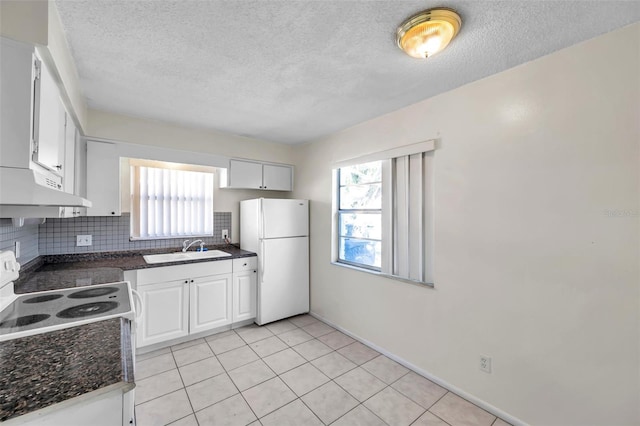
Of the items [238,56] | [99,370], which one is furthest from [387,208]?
[99,370]

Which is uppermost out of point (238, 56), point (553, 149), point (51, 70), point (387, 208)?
point (238, 56)

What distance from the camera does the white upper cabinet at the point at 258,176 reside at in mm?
3314

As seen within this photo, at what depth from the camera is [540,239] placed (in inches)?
64.2

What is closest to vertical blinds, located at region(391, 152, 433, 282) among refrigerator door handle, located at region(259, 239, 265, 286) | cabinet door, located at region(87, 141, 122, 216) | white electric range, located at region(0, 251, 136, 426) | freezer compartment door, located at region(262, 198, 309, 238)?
freezer compartment door, located at region(262, 198, 309, 238)

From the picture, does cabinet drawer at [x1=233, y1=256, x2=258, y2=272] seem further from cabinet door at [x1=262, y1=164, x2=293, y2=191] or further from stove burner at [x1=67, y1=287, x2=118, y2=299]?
stove burner at [x1=67, y1=287, x2=118, y2=299]

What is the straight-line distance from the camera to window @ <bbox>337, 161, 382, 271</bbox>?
276 cm

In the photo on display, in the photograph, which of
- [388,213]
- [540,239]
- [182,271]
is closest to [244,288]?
[182,271]

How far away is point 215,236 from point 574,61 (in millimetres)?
3642

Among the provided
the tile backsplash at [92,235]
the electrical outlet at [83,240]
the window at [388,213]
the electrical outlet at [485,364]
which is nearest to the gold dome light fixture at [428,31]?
the window at [388,213]

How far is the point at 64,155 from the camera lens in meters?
1.75

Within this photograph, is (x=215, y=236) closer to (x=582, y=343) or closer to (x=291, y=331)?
(x=291, y=331)

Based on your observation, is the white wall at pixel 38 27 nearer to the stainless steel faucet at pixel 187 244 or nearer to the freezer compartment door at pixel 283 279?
the stainless steel faucet at pixel 187 244

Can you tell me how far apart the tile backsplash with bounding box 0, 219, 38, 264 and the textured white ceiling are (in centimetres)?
113

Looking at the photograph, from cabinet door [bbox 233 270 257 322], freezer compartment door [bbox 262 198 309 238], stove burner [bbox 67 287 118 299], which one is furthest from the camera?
freezer compartment door [bbox 262 198 309 238]
